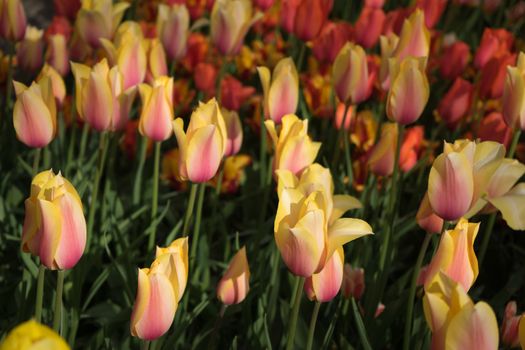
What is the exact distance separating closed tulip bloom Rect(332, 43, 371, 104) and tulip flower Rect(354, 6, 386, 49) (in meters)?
0.48

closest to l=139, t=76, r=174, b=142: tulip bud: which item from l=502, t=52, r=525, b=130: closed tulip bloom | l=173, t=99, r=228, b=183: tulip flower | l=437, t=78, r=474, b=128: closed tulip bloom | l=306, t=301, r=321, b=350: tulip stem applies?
l=173, t=99, r=228, b=183: tulip flower

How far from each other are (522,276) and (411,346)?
0.39m

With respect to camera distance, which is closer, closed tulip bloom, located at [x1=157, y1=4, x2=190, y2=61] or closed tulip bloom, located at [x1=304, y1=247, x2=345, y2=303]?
closed tulip bloom, located at [x1=304, y1=247, x2=345, y2=303]

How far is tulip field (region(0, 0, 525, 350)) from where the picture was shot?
44.9 inches

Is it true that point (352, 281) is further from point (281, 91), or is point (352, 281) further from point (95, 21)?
point (95, 21)

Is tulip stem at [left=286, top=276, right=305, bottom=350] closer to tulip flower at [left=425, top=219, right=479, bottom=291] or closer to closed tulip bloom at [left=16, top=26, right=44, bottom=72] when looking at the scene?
tulip flower at [left=425, top=219, right=479, bottom=291]

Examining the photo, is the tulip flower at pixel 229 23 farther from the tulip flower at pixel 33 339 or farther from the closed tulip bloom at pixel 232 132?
the tulip flower at pixel 33 339

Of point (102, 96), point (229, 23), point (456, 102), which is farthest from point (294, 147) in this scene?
point (456, 102)

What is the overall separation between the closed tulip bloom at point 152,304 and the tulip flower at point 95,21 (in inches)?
39.0

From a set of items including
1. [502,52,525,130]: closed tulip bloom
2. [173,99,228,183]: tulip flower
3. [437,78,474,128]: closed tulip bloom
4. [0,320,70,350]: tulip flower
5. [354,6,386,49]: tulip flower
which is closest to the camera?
[0,320,70,350]: tulip flower

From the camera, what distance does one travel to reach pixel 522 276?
1847 mm

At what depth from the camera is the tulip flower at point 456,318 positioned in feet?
3.05

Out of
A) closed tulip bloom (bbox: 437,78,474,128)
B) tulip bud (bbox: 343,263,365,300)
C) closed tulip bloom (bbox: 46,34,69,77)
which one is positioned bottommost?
tulip bud (bbox: 343,263,365,300)

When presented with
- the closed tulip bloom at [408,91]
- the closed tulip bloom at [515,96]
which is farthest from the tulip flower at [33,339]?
the closed tulip bloom at [515,96]
